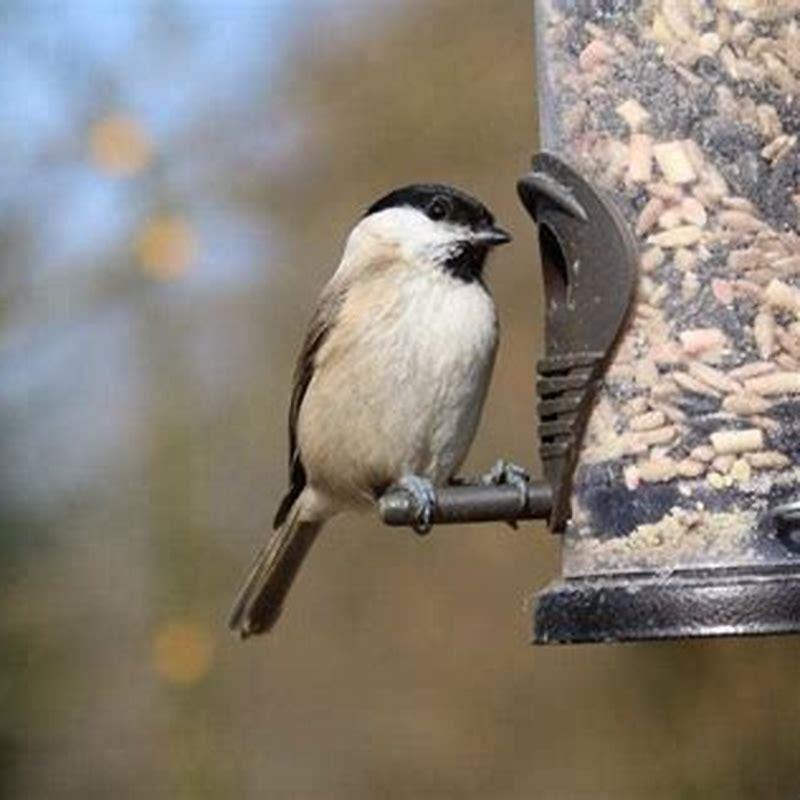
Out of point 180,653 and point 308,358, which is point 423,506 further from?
point 180,653

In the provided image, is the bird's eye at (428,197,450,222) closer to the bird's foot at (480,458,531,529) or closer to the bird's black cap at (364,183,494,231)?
the bird's black cap at (364,183,494,231)

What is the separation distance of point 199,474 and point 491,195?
1195 mm

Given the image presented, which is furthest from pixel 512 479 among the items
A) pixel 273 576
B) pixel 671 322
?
pixel 273 576

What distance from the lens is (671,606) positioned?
14.1 feet

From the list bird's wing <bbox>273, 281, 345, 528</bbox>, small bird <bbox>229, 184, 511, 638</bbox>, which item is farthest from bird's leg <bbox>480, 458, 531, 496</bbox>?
bird's wing <bbox>273, 281, 345, 528</bbox>

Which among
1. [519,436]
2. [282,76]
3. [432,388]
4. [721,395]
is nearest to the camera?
[721,395]

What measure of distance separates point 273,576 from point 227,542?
6.66ft

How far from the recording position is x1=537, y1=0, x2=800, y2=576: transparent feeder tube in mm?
4414

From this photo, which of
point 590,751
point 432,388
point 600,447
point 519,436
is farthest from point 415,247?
point 590,751

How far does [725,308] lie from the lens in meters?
4.49

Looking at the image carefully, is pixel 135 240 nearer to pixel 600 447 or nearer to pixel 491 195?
pixel 491 195

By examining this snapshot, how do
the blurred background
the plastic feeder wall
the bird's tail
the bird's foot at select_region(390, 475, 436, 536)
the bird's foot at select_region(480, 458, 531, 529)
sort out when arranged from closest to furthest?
the plastic feeder wall
the bird's foot at select_region(480, 458, 531, 529)
the bird's foot at select_region(390, 475, 436, 536)
the bird's tail
the blurred background

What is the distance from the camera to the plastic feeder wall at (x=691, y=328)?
173 inches

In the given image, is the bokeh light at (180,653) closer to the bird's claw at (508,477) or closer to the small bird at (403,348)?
the small bird at (403,348)
